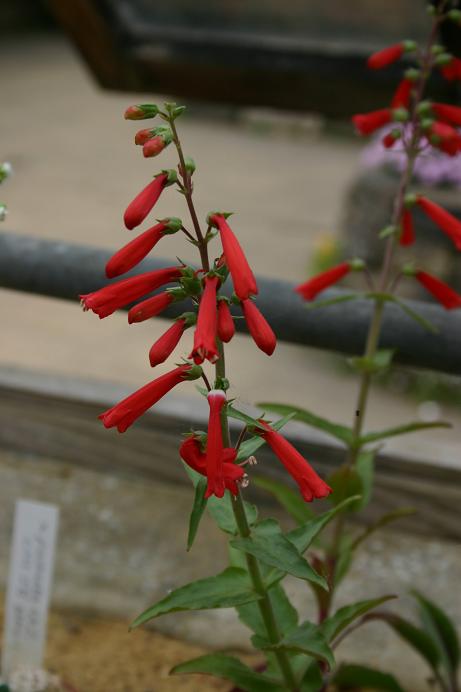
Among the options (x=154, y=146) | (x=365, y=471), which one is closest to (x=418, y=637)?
(x=365, y=471)

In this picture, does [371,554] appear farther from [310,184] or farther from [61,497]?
[310,184]

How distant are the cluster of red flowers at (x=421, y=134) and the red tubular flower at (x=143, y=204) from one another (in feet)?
1.40

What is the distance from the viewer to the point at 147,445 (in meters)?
1.66

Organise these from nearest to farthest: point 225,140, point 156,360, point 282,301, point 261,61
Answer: point 156,360 → point 282,301 → point 261,61 → point 225,140

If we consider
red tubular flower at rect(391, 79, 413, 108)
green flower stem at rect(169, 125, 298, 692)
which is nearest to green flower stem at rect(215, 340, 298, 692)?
green flower stem at rect(169, 125, 298, 692)

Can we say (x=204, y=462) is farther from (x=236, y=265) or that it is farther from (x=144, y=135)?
(x=144, y=135)

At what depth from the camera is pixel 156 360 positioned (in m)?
0.85

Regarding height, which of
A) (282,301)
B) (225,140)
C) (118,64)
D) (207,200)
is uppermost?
(225,140)

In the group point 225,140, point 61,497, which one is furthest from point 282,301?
point 225,140

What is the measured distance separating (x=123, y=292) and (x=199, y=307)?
7 cm

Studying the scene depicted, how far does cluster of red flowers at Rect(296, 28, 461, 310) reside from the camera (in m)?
1.19

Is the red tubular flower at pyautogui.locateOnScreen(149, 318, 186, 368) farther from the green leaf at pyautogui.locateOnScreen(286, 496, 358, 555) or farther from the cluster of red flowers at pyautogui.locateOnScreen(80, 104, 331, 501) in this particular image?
the green leaf at pyautogui.locateOnScreen(286, 496, 358, 555)

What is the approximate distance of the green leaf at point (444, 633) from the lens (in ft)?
4.41

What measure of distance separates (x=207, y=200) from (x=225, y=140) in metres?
1.59
